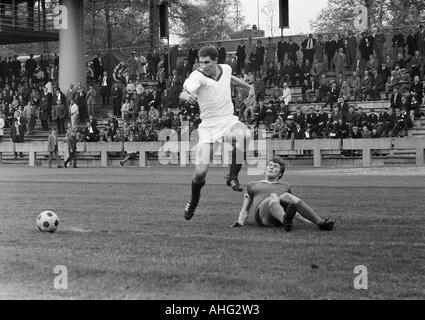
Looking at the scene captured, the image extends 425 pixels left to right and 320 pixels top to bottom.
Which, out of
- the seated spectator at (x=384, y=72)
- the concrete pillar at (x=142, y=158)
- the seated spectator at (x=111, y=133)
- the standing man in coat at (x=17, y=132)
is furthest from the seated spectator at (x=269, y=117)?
the standing man in coat at (x=17, y=132)

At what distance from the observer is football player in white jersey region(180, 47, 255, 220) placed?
11.6m

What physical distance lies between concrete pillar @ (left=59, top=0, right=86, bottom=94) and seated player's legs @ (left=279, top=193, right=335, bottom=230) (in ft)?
114

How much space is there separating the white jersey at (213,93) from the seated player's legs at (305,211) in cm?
209

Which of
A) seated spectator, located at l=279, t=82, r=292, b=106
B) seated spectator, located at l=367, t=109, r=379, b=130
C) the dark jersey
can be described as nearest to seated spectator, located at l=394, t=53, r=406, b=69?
seated spectator, located at l=367, t=109, r=379, b=130

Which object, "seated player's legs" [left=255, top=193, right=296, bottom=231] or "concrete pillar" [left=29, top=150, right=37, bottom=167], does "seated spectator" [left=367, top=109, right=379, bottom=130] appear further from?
"seated player's legs" [left=255, top=193, right=296, bottom=231]

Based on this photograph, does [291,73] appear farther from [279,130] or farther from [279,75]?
[279,130]

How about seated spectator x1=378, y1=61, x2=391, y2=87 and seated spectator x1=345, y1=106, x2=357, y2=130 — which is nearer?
seated spectator x1=345, y1=106, x2=357, y2=130

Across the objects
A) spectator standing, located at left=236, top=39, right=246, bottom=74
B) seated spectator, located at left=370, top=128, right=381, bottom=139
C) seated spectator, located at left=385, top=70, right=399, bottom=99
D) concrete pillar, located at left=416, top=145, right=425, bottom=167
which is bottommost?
concrete pillar, located at left=416, top=145, right=425, bottom=167

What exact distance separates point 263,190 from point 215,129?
1605 millimetres

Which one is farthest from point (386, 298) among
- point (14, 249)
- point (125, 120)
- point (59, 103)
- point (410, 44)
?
point (59, 103)

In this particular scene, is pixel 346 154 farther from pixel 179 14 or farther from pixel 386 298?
pixel 179 14

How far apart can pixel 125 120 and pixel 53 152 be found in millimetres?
3931

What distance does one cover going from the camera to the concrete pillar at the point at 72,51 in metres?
43.9

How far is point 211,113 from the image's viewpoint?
1194cm
